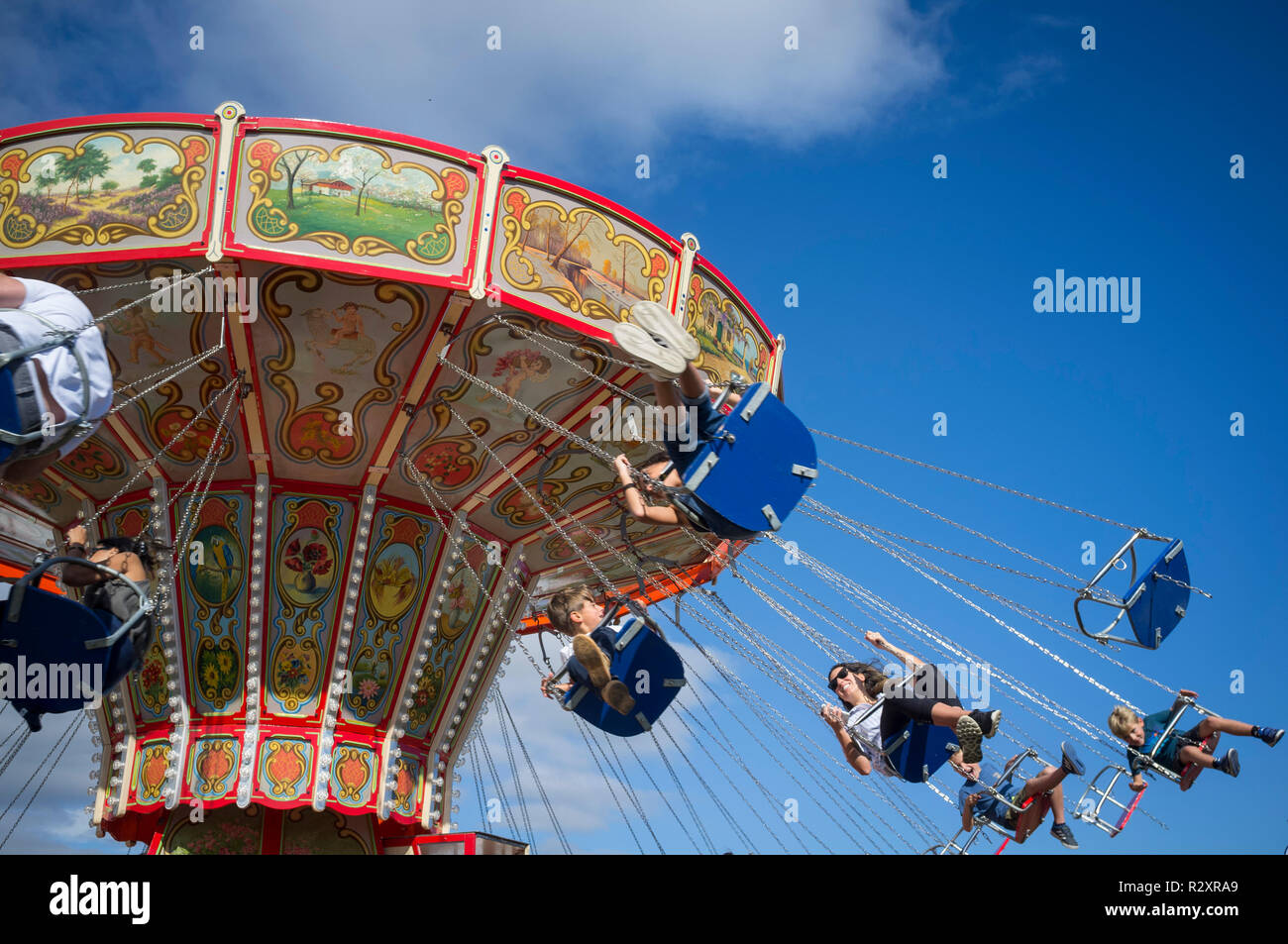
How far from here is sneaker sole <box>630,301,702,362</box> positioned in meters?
4.91

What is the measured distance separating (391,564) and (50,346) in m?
3.90

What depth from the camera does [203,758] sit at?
708 cm

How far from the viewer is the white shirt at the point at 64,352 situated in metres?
3.73

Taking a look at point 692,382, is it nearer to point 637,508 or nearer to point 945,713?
point 637,508

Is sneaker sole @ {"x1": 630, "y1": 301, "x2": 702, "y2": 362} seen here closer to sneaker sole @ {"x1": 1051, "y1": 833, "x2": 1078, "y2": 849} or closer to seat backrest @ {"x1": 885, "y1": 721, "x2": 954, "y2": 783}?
seat backrest @ {"x1": 885, "y1": 721, "x2": 954, "y2": 783}

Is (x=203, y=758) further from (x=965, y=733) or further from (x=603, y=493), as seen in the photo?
(x=965, y=733)

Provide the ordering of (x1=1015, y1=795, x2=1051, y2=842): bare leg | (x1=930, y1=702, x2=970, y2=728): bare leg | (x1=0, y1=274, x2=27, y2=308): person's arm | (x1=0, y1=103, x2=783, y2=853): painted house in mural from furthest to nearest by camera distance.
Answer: (x1=1015, y1=795, x2=1051, y2=842): bare leg → (x1=0, y1=103, x2=783, y2=853): painted house in mural → (x1=930, y1=702, x2=970, y2=728): bare leg → (x1=0, y1=274, x2=27, y2=308): person's arm

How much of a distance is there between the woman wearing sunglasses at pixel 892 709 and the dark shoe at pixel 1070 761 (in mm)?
576

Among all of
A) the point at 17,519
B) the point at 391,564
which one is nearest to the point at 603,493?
the point at 391,564

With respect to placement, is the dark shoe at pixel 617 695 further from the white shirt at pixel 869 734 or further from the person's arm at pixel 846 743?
the white shirt at pixel 869 734

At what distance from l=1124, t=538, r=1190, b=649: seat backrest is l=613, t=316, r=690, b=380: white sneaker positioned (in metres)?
3.06

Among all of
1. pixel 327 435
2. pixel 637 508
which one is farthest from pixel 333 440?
pixel 637 508

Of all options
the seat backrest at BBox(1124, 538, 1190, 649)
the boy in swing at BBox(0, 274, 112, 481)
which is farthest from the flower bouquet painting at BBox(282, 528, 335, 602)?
the seat backrest at BBox(1124, 538, 1190, 649)

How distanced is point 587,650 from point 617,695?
0.35 m
